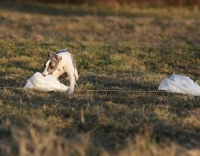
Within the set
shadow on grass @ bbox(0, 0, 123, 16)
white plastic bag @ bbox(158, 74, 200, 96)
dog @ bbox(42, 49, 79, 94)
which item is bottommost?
white plastic bag @ bbox(158, 74, 200, 96)

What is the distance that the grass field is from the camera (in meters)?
6.33

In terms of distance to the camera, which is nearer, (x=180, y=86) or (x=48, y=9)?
(x=180, y=86)

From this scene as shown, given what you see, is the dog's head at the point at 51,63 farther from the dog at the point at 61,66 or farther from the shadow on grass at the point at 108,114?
the shadow on grass at the point at 108,114

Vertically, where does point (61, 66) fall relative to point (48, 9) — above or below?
below

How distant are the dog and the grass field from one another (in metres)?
0.32

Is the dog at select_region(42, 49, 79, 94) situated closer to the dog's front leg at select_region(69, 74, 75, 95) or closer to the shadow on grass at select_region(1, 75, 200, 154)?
the dog's front leg at select_region(69, 74, 75, 95)

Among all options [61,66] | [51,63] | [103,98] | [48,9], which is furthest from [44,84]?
[48,9]

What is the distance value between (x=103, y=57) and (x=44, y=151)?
9.36m

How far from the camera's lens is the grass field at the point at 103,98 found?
6.33 meters

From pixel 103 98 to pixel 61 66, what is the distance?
1.28m

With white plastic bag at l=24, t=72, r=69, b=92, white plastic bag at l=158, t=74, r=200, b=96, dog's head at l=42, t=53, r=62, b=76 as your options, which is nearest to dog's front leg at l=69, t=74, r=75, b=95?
white plastic bag at l=24, t=72, r=69, b=92

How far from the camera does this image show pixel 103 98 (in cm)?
927

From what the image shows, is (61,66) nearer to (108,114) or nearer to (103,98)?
(103,98)

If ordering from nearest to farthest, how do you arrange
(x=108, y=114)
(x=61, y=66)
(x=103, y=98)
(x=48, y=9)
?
(x=108, y=114) → (x=103, y=98) → (x=61, y=66) → (x=48, y=9)
